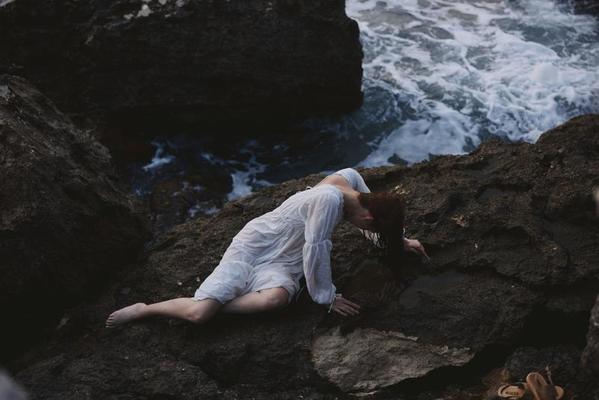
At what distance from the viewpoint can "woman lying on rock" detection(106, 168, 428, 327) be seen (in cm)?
410

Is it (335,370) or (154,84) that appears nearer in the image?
(335,370)

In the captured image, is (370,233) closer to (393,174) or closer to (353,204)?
(353,204)

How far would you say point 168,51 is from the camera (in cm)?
792

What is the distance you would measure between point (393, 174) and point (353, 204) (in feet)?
4.60

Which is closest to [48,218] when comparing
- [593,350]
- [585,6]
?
[593,350]

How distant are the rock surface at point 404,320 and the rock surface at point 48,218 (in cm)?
21

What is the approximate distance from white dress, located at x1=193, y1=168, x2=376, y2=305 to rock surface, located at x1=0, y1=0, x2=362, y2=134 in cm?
392

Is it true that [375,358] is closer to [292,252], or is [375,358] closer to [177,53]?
[292,252]

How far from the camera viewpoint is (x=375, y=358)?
401 centimetres

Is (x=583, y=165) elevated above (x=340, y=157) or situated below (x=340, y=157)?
above

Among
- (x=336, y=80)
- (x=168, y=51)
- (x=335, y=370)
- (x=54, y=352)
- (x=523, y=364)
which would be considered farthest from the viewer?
(x=336, y=80)

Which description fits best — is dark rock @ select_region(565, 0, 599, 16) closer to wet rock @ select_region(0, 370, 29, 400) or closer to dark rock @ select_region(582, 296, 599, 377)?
dark rock @ select_region(582, 296, 599, 377)

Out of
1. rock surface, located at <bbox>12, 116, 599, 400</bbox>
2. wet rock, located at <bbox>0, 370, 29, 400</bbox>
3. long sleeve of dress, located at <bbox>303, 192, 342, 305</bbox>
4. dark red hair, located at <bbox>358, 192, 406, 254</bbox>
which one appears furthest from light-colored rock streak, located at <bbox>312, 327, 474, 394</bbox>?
wet rock, located at <bbox>0, 370, 29, 400</bbox>

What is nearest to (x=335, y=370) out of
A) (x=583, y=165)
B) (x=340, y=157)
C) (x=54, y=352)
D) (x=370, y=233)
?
(x=370, y=233)
